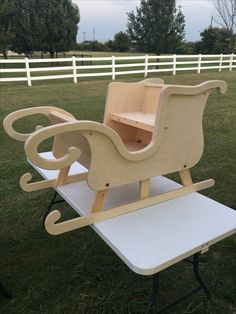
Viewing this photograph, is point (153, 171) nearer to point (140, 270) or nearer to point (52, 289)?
point (140, 270)

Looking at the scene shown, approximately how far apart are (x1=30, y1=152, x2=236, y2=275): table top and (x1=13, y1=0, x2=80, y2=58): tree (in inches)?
1132

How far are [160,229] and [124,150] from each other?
0.42 meters

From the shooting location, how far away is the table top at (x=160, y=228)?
4.49ft

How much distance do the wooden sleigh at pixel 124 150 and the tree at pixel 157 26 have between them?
25528mm

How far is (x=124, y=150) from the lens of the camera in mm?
1563

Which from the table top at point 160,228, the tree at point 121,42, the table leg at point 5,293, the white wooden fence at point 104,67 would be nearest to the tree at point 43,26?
the white wooden fence at point 104,67

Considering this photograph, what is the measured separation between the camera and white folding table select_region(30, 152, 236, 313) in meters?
1.37

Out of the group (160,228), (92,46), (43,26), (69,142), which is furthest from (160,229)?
(92,46)

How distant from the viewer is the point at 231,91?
9953mm

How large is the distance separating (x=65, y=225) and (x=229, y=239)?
5.00 feet

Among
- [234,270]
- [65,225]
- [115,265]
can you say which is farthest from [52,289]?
[234,270]

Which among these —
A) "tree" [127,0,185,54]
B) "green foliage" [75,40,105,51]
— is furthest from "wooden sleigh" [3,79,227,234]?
"green foliage" [75,40,105,51]

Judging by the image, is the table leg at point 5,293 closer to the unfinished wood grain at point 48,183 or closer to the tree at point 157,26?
the unfinished wood grain at point 48,183

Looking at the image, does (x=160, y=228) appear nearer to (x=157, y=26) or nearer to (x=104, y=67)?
(x=104, y=67)
